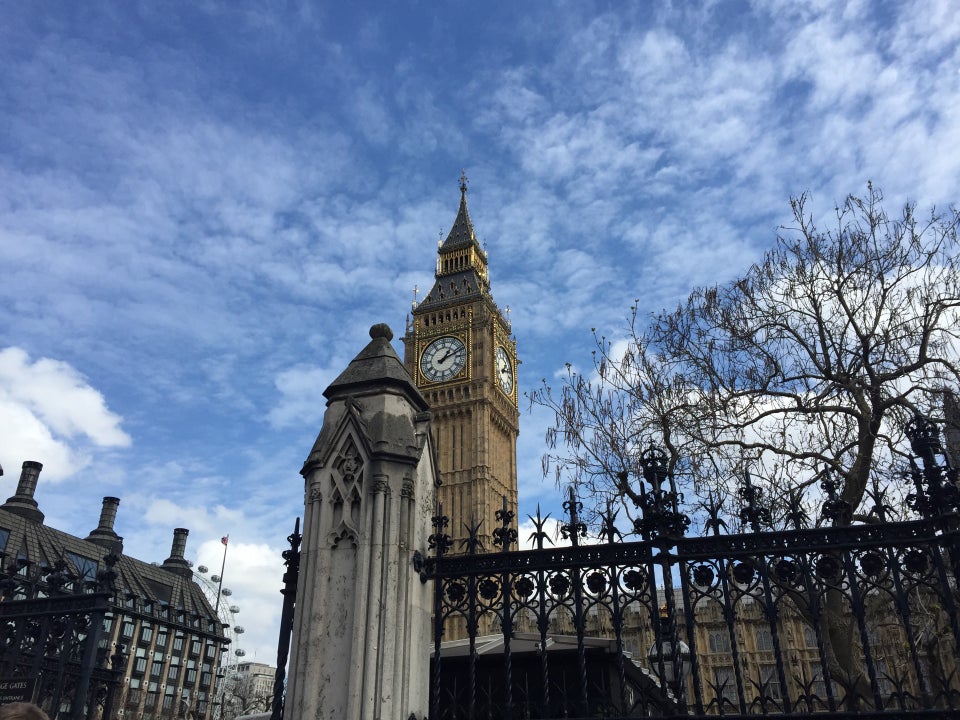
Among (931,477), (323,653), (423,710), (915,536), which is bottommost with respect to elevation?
(423,710)

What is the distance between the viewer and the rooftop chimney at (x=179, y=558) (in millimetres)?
83188

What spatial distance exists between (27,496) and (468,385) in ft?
135

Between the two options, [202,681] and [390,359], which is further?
[202,681]

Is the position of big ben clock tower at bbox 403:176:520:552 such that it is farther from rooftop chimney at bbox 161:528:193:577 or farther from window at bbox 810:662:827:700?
window at bbox 810:662:827:700

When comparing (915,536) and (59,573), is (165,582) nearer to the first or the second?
(59,573)

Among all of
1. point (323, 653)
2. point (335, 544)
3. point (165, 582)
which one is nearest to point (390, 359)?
point (335, 544)

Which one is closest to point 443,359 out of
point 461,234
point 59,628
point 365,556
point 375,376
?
point 461,234

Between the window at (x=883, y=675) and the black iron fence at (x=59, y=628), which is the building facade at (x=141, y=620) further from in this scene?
the black iron fence at (x=59, y=628)

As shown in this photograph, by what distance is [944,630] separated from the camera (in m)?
11.7

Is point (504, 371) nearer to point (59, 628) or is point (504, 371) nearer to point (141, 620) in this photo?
point (141, 620)

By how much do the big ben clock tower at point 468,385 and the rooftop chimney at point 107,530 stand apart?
31.3m

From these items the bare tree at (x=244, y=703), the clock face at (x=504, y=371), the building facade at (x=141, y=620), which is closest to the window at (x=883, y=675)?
the bare tree at (x=244, y=703)

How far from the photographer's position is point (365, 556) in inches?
280

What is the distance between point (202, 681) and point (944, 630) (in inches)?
3104
